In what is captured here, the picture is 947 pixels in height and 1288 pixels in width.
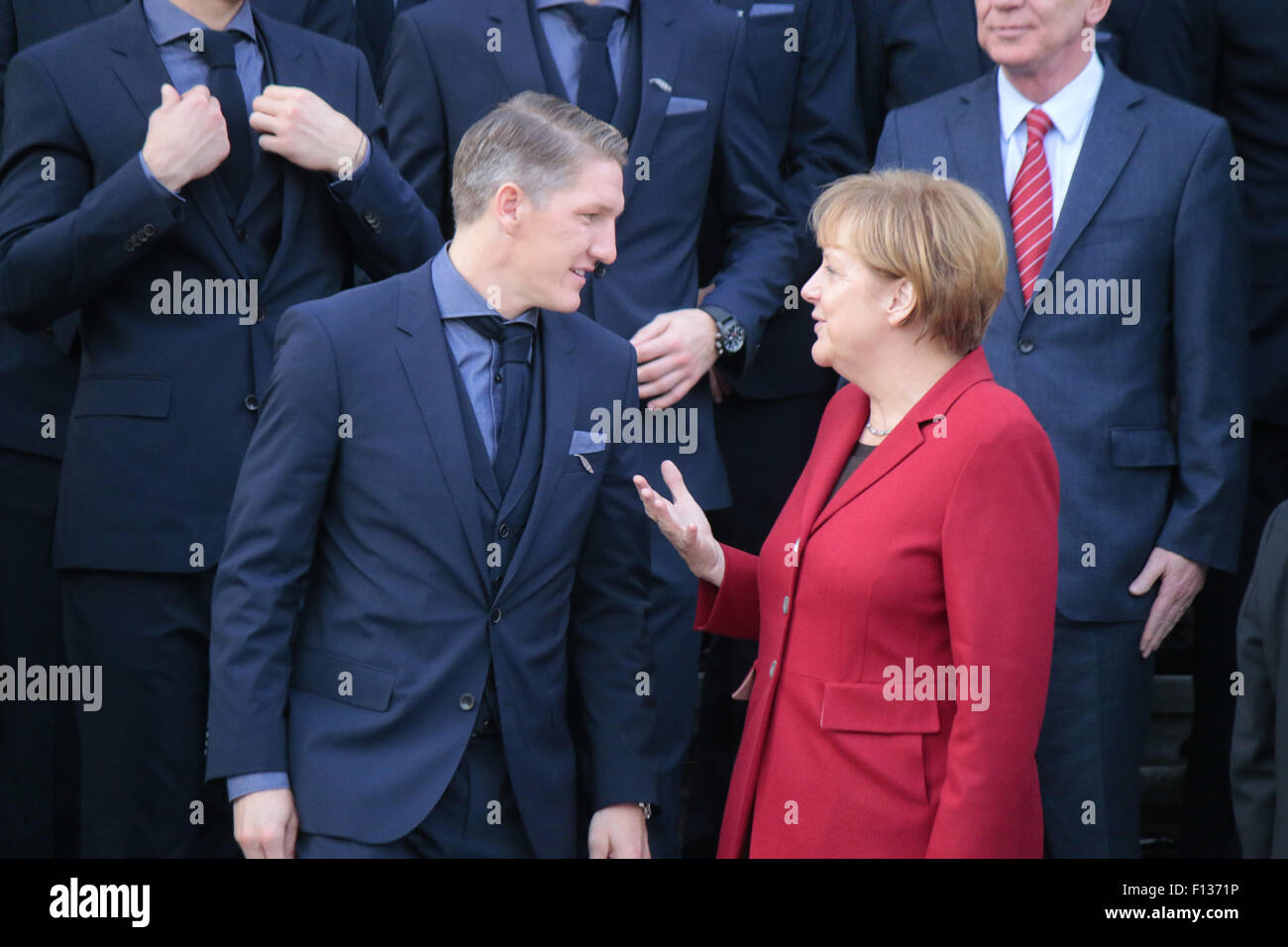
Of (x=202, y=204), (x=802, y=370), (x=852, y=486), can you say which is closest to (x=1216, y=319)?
(x=802, y=370)

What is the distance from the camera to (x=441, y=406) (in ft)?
11.5

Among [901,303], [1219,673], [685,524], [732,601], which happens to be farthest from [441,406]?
[1219,673]

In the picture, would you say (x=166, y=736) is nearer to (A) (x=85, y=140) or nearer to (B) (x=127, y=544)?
(B) (x=127, y=544)

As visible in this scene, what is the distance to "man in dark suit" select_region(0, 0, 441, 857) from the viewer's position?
13.6 ft

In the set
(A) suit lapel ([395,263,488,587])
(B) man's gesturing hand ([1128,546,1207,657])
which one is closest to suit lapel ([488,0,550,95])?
(A) suit lapel ([395,263,488,587])

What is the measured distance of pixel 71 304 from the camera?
408 cm

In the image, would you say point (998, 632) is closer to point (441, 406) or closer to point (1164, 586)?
point (441, 406)

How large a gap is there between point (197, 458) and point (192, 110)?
0.83m

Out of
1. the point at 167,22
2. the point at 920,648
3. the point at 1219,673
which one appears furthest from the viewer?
Result: the point at 1219,673

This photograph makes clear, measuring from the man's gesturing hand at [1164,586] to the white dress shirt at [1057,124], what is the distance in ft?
3.46

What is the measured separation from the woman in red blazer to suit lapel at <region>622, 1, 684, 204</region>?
3.59ft

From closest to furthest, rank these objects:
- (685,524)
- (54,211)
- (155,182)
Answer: (685,524) → (155,182) → (54,211)

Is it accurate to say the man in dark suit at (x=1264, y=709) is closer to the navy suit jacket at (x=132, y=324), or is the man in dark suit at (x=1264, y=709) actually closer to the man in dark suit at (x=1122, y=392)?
the man in dark suit at (x=1122, y=392)

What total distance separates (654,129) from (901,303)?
134 centimetres
